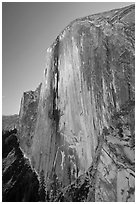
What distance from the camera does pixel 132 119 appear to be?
1600 centimetres

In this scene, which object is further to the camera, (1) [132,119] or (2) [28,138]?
(2) [28,138]

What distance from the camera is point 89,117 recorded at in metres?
17.4

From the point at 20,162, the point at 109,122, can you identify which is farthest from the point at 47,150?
the point at 109,122

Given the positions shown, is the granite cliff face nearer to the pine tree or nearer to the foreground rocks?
the foreground rocks

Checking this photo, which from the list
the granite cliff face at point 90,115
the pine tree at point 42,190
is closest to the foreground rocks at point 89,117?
the granite cliff face at point 90,115

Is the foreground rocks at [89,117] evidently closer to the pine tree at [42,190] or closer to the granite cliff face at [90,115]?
the granite cliff face at [90,115]

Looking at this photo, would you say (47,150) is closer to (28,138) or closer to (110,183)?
(28,138)

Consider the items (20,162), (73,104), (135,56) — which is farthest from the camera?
(20,162)

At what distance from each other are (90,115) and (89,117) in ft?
0.54

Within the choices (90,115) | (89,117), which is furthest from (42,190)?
(90,115)

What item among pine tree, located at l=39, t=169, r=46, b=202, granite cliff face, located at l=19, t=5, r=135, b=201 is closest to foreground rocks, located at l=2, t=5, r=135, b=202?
granite cliff face, located at l=19, t=5, r=135, b=201

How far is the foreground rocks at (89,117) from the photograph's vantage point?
15617mm

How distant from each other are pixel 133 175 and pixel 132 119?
12.1ft

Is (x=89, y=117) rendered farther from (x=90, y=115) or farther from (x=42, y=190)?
(x=42, y=190)
